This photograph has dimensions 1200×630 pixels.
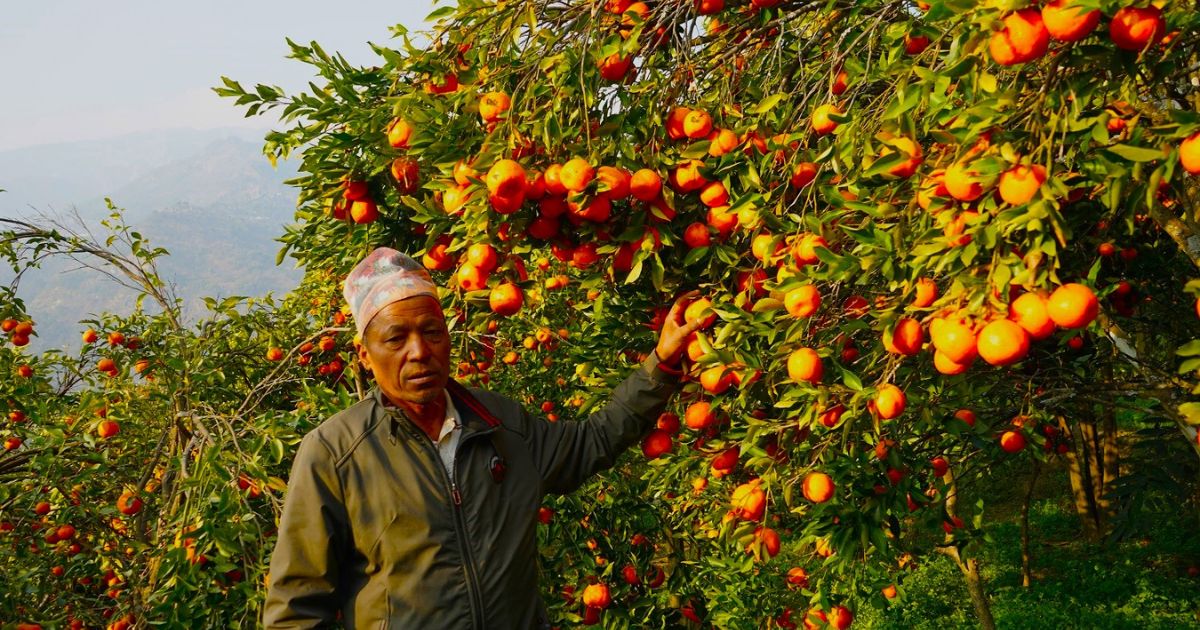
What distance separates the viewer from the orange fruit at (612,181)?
1.86 meters

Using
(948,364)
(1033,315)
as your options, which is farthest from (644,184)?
(1033,315)

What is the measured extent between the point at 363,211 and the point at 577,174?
0.87m

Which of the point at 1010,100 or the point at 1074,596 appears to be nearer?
the point at 1010,100

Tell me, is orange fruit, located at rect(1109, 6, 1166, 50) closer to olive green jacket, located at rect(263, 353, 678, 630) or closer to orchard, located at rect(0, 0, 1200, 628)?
orchard, located at rect(0, 0, 1200, 628)

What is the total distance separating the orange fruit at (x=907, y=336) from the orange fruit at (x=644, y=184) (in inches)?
26.7

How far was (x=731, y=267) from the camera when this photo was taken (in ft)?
7.13

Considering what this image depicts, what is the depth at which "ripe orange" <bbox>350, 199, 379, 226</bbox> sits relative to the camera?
7.80 feet

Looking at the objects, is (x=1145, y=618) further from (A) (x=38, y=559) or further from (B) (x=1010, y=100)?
(A) (x=38, y=559)

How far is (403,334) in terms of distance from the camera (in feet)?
6.00

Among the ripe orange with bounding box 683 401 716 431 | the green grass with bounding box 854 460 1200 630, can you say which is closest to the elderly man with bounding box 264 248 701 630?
the ripe orange with bounding box 683 401 716 431

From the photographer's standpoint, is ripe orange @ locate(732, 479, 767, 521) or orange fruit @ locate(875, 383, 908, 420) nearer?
orange fruit @ locate(875, 383, 908, 420)

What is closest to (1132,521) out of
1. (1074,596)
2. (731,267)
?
(1074,596)

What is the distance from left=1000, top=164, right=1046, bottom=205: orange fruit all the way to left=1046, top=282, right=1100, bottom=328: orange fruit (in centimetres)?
17

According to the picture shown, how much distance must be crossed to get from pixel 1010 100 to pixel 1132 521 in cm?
437
